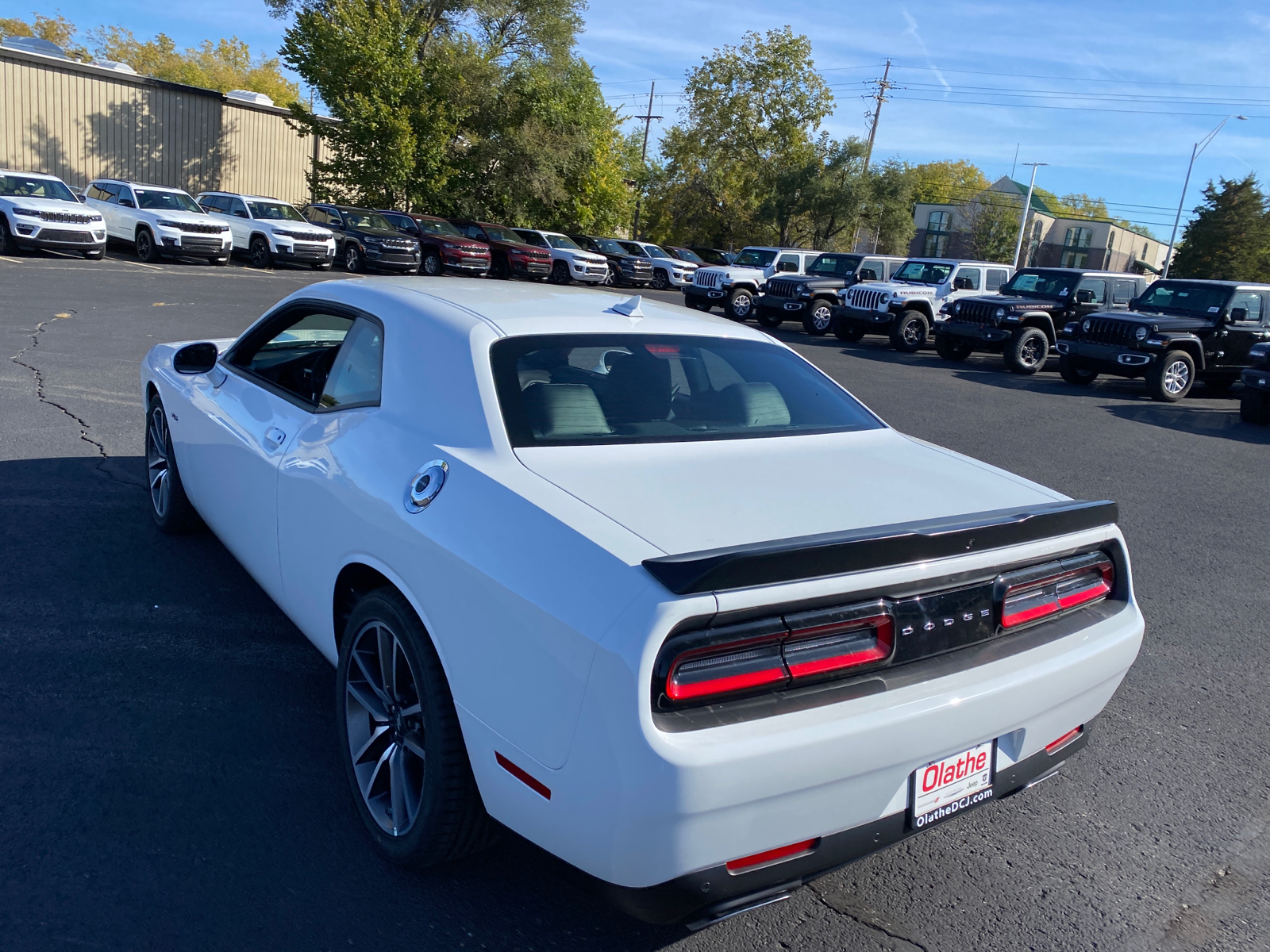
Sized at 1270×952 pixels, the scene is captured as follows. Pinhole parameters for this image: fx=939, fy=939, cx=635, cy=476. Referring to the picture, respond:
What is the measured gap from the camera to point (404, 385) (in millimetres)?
2887

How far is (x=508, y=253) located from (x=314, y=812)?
2843 cm

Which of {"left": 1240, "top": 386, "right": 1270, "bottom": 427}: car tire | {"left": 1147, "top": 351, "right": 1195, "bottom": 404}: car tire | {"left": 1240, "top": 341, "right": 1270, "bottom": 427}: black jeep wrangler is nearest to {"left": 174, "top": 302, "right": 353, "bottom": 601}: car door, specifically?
{"left": 1240, "top": 341, "right": 1270, "bottom": 427}: black jeep wrangler

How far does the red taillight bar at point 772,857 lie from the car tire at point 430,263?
27.3m

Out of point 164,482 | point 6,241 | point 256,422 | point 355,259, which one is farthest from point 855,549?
point 355,259

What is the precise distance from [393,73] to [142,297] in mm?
19923

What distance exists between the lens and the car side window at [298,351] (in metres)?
3.64

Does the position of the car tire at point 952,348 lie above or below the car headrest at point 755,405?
below

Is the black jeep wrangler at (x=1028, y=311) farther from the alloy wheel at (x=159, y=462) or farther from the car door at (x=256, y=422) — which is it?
the alloy wheel at (x=159, y=462)

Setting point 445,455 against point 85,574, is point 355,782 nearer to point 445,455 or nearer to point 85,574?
point 445,455

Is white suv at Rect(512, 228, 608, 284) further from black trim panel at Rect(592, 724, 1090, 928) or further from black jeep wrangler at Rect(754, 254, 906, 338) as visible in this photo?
black trim panel at Rect(592, 724, 1090, 928)

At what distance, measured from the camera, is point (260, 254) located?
25.2 metres

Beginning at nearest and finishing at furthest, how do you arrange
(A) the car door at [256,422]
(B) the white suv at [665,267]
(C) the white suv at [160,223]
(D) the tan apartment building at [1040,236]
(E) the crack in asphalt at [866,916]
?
(E) the crack in asphalt at [866,916]
(A) the car door at [256,422]
(C) the white suv at [160,223]
(B) the white suv at [665,267]
(D) the tan apartment building at [1040,236]

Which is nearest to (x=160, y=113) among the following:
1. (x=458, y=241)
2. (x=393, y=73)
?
(x=393, y=73)

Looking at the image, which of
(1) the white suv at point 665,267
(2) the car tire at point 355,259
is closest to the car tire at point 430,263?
(2) the car tire at point 355,259
